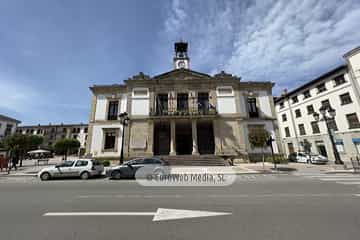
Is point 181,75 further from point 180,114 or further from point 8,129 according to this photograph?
point 8,129

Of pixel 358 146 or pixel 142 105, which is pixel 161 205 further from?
pixel 358 146

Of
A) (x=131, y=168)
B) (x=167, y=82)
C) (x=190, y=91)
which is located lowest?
(x=131, y=168)

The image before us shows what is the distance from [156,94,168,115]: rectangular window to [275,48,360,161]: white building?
2546 centimetres

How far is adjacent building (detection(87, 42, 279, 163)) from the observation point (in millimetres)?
20891

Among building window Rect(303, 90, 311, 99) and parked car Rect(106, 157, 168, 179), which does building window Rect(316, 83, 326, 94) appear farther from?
parked car Rect(106, 157, 168, 179)

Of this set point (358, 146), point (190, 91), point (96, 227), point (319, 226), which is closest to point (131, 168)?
point (96, 227)

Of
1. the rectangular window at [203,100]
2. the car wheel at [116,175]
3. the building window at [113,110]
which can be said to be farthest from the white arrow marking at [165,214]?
the building window at [113,110]

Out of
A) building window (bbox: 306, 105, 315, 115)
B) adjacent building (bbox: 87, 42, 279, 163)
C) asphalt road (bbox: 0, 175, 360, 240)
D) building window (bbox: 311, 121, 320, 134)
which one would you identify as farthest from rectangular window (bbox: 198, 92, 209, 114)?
building window (bbox: 311, 121, 320, 134)

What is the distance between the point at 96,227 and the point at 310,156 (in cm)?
2640

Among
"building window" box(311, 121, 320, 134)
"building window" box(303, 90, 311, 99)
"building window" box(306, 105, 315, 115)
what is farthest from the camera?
"building window" box(303, 90, 311, 99)

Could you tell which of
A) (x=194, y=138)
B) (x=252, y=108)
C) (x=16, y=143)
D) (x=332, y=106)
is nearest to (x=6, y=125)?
(x=16, y=143)

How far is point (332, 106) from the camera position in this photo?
978 inches

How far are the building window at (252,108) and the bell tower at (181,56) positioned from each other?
12332 mm

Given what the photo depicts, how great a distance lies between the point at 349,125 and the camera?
74.4 feet
